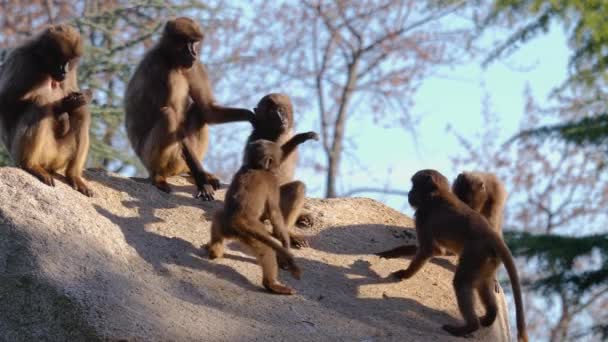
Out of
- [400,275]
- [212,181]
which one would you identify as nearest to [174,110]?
[212,181]

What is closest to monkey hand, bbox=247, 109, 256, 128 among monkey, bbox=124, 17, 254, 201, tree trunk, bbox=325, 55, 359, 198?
monkey, bbox=124, 17, 254, 201

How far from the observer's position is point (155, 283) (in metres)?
7.40

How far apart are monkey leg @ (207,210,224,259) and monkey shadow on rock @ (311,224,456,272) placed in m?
1.26

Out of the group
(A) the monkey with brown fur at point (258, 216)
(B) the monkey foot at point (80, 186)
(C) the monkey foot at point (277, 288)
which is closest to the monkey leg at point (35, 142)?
(B) the monkey foot at point (80, 186)

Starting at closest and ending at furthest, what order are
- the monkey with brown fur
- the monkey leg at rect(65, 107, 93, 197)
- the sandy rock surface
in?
1. the sandy rock surface
2. the monkey with brown fur
3. the monkey leg at rect(65, 107, 93, 197)

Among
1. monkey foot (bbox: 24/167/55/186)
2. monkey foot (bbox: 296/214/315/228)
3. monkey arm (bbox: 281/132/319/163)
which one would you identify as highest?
monkey arm (bbox: 281/132/319/163)

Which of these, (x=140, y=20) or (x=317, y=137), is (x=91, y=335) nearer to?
(x=317, y=137)

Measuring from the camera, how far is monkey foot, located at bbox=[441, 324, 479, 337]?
784 centimetres

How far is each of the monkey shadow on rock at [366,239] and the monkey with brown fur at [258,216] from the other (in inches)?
39.9

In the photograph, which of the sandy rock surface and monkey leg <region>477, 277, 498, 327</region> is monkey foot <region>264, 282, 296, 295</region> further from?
monkey leg <region>477, 277, 498, 327</region>

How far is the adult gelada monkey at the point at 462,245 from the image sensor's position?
780 centimetres

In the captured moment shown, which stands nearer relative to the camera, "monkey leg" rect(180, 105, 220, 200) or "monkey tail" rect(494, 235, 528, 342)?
"monkey tail" rect(494, 235, 528, 342)

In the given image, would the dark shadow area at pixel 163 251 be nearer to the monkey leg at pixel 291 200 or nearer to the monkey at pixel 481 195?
the monkey leg at pixel 291 200

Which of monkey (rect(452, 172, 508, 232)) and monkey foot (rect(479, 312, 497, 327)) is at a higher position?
monkey (rect(452, 172, 508, 232))
